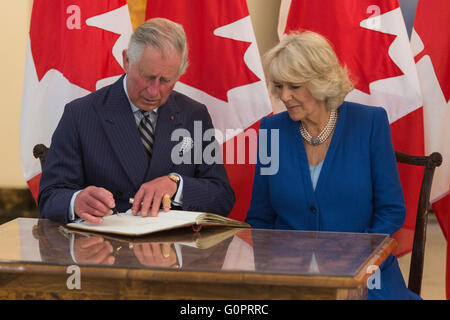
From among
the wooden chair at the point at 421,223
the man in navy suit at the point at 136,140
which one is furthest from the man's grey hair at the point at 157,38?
the wooden chair at the point at 421,223

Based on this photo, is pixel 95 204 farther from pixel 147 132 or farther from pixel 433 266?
pixel 433 266

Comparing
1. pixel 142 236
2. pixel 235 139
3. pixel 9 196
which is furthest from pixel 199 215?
pixel 9 196

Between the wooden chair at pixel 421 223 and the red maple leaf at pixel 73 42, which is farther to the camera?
the red maple leaf at pixel 73 42

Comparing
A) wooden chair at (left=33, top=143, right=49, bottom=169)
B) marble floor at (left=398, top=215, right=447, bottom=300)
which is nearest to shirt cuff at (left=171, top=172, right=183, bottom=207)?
wooden chair at (left=33, top=143, right=49, bottom=169)

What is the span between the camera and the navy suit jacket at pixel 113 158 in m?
2.50

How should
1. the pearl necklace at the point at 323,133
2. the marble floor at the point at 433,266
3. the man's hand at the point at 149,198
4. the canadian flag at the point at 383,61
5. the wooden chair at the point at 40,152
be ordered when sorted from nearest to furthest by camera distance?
the man's hand at the point at 149,198, the pearl necklace at the point at 323,133, the wooden chair at the point at 40,152, the canadian flag at the point at 383,61, the marble floor at the point at 433,266

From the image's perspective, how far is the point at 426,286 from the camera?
410cm

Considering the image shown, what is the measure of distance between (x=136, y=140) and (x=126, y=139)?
0.04m

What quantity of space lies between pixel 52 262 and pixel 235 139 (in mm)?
1788

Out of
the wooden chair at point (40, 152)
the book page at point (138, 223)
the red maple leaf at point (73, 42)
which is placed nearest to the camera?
the book page at point (138, 223)

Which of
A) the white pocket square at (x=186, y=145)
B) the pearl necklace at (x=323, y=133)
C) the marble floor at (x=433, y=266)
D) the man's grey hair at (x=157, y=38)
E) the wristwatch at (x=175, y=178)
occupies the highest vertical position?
the man's grey hair at (x=157, y=38)

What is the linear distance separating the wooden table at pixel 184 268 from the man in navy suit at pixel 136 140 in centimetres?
59

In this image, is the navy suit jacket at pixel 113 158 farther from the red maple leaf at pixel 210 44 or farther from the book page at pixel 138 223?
the red maple leaf at pixel 210 44

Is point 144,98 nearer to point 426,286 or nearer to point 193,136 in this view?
point 193,136
